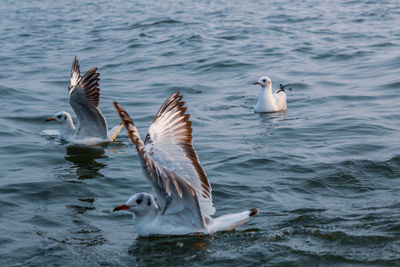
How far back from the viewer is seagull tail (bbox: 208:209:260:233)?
6.32 m

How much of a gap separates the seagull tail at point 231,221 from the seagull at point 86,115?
→ 446cm

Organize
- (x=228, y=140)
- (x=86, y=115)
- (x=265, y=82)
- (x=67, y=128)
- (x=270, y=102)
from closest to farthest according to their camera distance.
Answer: (x=228, y=140) → (x=86, y=115) → (x=67, y=128) → (x=270, y=102) → (x=265, y=82)

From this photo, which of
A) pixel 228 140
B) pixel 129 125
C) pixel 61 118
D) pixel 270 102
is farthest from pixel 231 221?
pixel 270 102

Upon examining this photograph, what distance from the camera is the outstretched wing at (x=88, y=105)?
34.0 ft

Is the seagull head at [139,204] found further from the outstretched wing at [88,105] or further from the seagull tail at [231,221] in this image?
the outstretched wing at [88,105]

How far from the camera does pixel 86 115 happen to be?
10914 mm

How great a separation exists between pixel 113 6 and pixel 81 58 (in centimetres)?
1110

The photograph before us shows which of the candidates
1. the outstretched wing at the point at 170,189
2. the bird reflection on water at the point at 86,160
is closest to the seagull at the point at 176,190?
the outstretched wing at the point at 170,189

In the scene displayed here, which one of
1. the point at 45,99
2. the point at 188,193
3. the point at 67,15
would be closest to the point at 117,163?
the point at 188,193

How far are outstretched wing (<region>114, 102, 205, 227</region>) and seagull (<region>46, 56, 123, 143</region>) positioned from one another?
425 cm

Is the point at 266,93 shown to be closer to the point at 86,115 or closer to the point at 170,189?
the point at 86,115

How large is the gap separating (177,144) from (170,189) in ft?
1.86

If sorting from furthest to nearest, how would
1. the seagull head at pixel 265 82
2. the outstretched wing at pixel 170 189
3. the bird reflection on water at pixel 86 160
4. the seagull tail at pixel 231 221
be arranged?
the seagull head at pixel 265 82 < the bird reflection on water at pixel 86 160 < the seagull tail at pixel 231 221 < the outstretched wing at pixel 170 189

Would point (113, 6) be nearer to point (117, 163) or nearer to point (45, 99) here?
point (45, 99)
